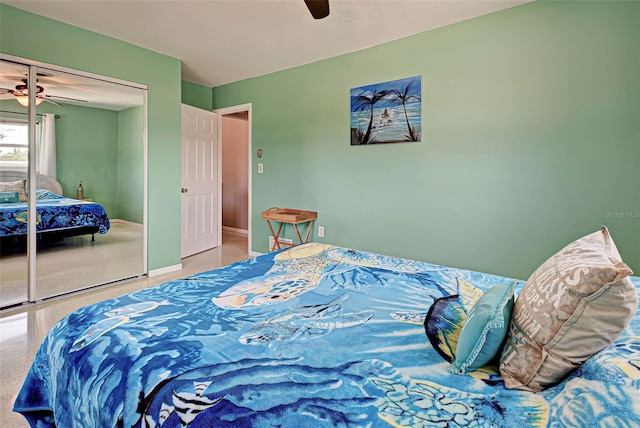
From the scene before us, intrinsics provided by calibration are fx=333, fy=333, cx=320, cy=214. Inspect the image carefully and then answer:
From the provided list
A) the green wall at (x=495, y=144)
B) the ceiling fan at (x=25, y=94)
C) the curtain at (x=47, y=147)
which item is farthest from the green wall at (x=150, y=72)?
the green wall at (x=495, y=144)

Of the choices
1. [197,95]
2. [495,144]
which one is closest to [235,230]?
[197,95]

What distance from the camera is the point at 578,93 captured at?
8.18ft

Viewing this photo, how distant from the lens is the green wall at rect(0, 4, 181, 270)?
2.85 meters

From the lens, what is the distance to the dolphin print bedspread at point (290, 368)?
763 millimetres

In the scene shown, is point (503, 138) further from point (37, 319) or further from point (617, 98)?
point (37, 319)

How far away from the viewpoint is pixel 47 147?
3004mm

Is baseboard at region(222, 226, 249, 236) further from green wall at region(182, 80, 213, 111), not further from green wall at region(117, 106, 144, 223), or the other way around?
green wall at region(117, 106, 144, 223)

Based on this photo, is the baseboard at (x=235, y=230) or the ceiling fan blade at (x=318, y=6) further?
the baseboard at (x=235, y=230)

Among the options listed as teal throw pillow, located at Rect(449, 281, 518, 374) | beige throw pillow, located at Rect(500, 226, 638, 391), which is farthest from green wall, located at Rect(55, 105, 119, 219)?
beige throw pillow, located at Rect(500, 226, 638, 391)

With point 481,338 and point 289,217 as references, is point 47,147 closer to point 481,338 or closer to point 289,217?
point 289,217

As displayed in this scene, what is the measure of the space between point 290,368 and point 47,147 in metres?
3.31

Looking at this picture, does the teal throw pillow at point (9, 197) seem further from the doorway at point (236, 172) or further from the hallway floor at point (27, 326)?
the doorway at point (236, 172)

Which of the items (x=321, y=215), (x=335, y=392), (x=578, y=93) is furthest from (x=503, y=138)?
(x=335, y=392)

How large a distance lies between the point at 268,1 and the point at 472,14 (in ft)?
5.66
